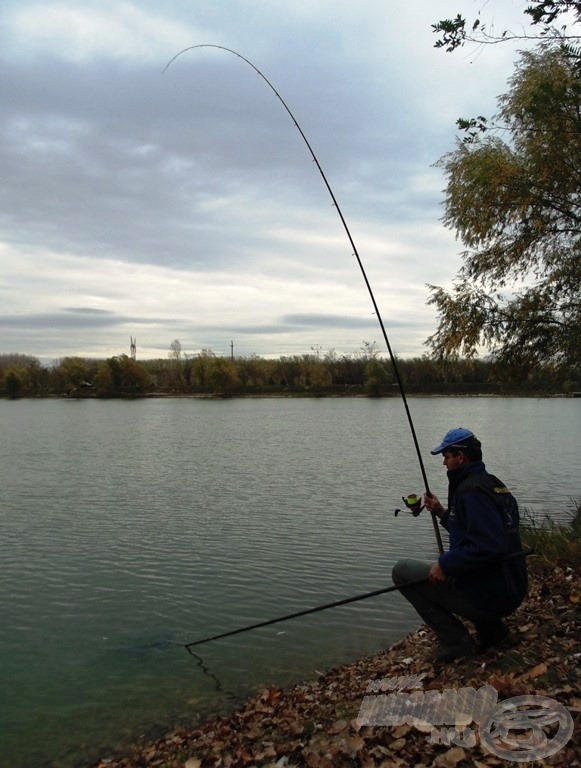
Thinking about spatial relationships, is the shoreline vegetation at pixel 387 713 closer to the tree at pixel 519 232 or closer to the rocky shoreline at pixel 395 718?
the rocky shoreline at pixel 395 718

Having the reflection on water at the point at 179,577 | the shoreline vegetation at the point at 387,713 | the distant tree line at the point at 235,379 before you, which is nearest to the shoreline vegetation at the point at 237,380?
the distant tree line at the point at 235,379

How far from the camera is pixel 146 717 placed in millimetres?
6781

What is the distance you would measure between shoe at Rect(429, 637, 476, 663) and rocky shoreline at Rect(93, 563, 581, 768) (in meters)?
0.10

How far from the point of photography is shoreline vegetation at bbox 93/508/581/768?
4.31 meters

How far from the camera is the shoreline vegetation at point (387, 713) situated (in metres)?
4.31

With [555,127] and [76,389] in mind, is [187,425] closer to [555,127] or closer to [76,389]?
[555,127]

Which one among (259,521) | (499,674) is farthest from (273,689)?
(259,521)

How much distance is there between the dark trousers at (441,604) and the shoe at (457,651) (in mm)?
27

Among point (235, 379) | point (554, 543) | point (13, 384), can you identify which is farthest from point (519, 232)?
point (13, 384)

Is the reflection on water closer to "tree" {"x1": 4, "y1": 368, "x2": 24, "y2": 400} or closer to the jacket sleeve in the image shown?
the jacket sleeve

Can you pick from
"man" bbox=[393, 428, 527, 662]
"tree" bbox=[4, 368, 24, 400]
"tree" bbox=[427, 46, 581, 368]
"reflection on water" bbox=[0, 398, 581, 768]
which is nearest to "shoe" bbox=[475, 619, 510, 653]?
"man" bbox=[393, 428, 527, 662]

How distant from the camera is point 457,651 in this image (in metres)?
5.88

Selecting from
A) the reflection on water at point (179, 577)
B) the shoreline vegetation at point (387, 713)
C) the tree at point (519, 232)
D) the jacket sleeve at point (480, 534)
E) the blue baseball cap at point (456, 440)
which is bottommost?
the reflection on water at point (179, 577)

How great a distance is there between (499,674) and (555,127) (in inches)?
374
